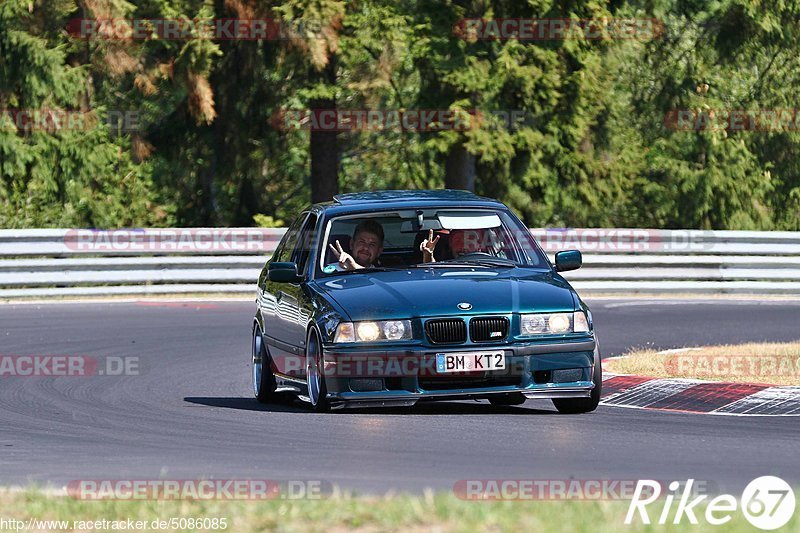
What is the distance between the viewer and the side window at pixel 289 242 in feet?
43.9

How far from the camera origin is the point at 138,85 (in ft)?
102

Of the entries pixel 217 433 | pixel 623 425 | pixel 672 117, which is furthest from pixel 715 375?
pixel 672 117

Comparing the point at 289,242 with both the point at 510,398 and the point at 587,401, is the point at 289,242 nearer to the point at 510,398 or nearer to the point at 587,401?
the point at 510,398

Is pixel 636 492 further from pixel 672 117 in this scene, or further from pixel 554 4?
pixel 672 117

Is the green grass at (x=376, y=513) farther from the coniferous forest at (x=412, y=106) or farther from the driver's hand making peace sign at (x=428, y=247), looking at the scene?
the coniferous forest at (x=412, y=106)

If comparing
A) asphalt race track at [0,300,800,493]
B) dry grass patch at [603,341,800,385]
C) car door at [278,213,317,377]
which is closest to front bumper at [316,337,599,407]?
asphalt race track at [0,300,800,493]

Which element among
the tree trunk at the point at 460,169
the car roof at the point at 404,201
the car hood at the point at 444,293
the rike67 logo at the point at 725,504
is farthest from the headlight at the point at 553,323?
the tree trunk at the point at 460,169

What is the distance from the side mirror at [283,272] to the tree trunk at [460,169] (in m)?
20.4

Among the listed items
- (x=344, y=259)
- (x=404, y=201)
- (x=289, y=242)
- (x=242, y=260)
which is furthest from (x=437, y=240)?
(x=242, y=260)

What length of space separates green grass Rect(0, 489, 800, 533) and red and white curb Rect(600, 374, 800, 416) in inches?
189

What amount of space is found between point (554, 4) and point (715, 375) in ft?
63.5

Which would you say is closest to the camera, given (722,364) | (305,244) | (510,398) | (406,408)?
(510,398)

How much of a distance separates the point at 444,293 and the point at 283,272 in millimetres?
1507

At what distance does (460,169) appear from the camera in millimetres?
32688
